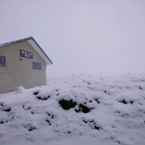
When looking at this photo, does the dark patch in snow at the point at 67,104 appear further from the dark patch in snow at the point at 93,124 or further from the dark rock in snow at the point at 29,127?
the dark rock in snow at the point at 29,127

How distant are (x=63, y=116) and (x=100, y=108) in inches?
47.3

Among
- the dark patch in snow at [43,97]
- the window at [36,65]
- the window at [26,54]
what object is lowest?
the dark patch in snow at [43,97]

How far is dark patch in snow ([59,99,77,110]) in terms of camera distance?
6045mm

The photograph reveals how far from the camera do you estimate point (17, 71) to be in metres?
17.8

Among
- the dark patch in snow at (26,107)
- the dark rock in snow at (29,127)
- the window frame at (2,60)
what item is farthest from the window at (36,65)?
the dark rock in snow at (29,127)

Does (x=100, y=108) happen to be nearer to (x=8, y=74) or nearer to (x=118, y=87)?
(x=118, y=87)

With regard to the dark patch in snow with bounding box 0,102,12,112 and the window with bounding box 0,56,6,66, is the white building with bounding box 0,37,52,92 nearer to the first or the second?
the window with bounding box 0,56,6,66

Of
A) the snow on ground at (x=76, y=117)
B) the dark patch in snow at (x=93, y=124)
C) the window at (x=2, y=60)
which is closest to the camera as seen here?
the snow on ground at (x=76, y=117)

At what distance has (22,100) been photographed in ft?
21.6

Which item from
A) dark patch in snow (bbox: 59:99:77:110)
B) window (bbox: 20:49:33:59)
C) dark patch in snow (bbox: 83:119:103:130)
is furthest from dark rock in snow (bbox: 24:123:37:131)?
window (bbox: 20:49:33:59)

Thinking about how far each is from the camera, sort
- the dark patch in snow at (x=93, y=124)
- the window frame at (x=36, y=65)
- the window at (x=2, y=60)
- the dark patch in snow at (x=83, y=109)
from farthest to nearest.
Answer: the window frame at (x=36, y=65), the window at (x=2, y=60), the dark patch in snow at (x=83, y=109), the dark patch in snow at (x=93, y=124)

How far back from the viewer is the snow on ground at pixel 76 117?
15.0 ft

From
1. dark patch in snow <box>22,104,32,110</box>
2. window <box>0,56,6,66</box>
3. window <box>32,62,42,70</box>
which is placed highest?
window <box>0,56,6,66</box>

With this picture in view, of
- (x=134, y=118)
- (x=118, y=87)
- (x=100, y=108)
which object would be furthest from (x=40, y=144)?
(x=118, y=87)
